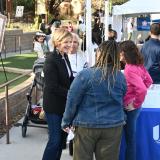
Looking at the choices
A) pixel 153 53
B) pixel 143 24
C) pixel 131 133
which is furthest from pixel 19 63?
pixel 131 133

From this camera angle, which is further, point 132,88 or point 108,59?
point 132,88

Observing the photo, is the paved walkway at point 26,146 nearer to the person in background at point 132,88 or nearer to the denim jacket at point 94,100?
the person in background at point 132,88

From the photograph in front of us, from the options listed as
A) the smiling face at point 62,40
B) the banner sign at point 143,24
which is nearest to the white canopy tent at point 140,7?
the banner sign at point 143,24

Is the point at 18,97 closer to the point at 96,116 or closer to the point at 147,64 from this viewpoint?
the point at 147,64

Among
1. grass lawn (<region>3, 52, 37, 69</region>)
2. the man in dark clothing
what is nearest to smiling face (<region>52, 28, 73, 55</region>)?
the man in dark clothing

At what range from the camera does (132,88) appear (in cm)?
493

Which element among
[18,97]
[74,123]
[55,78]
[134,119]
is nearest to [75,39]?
[55,78]

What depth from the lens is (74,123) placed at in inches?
163

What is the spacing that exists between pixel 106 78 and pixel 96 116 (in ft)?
1.11

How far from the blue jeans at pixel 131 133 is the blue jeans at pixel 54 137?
0.73m

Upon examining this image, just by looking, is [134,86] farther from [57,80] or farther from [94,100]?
[94,100]

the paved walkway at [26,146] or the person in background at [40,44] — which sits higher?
the person in background at [40,44]

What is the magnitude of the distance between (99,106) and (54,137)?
4.22 feet

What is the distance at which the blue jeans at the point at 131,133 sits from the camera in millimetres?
4984
